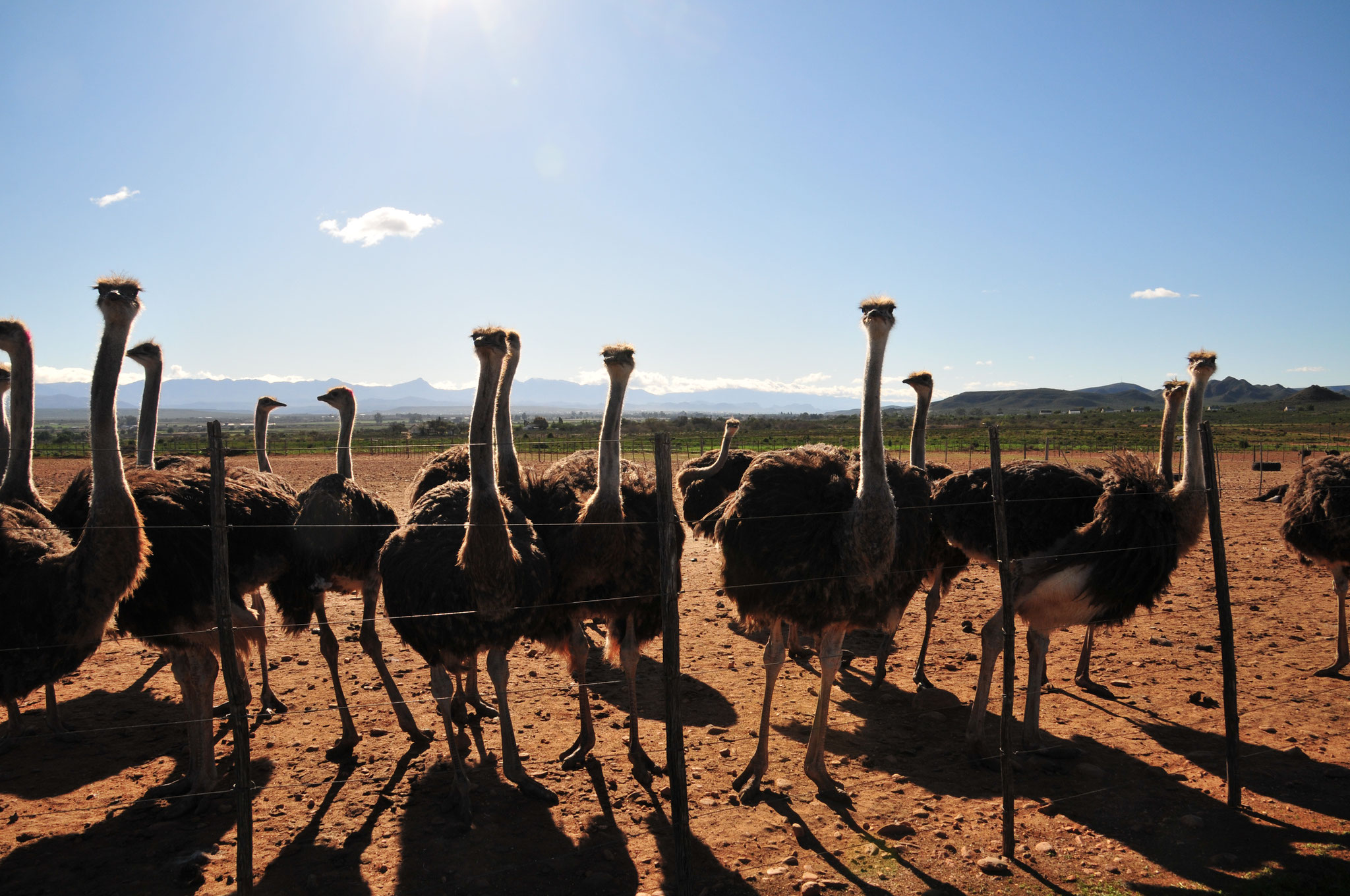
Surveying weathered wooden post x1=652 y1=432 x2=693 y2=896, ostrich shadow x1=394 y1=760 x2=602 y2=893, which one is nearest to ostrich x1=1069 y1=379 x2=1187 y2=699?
weathered wooden post x1=652 y1=432 x2=693 y2=896

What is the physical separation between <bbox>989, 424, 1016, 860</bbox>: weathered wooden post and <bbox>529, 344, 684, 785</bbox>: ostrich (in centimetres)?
180

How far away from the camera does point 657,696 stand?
6258 millimetres

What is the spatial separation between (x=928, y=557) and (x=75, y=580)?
18.8 feet

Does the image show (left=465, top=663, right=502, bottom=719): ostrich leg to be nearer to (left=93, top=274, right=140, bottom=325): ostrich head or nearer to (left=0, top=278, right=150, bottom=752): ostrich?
(left=0, top=278, right=150, bottom=752): ostrich

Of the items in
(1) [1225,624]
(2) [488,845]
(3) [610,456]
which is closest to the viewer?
(2) [488,845]

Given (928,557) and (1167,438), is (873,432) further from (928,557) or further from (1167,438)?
(1167,438)

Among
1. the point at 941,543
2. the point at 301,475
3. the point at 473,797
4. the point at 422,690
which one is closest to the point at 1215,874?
the point at 941,543

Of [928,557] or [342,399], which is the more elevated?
[342,399]

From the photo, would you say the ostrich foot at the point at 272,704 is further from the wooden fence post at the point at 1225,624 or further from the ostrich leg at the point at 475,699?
the wooden fence post at the point at 1225,624

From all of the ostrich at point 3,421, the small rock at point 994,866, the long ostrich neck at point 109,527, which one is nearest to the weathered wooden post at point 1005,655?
the small rock at point 994,866

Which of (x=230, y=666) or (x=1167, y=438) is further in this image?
(x=1167, y=438)

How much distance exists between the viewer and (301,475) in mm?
24828

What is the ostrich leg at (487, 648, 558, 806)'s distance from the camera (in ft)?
15.1

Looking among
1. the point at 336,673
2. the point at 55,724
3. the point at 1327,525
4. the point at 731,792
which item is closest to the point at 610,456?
the point at 731,792
